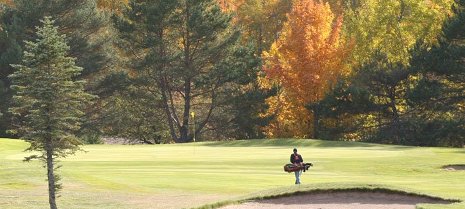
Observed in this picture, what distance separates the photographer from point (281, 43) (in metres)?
72.3

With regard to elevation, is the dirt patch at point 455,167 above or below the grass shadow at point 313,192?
above

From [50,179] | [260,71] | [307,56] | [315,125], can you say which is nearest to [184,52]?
[260,71]

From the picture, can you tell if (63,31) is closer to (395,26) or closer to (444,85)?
(395,26)

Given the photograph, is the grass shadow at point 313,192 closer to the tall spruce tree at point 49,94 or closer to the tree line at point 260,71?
the tall spruce tree at point 49,94

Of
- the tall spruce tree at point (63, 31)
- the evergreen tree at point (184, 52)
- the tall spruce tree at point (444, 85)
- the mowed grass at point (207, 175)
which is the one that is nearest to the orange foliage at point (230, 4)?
the evergreen tree at point (184, 52)

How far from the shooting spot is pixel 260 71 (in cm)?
7775

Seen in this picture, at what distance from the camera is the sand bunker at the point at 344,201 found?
2283 centimetres

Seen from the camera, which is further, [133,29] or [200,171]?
[133,29]

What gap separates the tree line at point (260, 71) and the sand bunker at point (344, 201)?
40796mm

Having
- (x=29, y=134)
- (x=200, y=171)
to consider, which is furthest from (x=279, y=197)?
(x=200, y=171)

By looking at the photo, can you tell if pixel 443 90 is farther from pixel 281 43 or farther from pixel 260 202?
pixel 260 202

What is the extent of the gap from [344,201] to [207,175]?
38.3 ft

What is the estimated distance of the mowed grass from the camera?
27891 millimetres

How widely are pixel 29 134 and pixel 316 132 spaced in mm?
45620
